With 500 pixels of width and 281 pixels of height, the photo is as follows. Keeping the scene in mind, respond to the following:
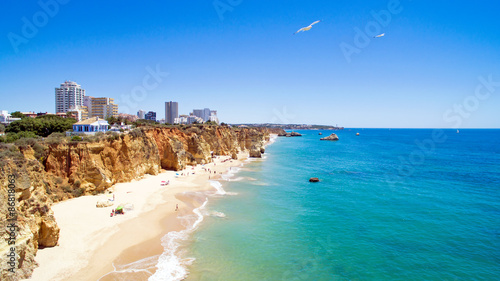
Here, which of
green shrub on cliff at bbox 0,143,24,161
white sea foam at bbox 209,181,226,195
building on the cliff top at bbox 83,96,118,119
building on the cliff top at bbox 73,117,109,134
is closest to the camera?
green shrub on cliff at bbox 0,143,24,161

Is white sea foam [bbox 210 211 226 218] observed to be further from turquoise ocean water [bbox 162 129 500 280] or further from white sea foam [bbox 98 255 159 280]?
white sea foam [bbox 98 255 159 280]

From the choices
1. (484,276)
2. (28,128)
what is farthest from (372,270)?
(28,128)

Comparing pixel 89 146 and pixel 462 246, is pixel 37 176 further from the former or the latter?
pixel 462 246

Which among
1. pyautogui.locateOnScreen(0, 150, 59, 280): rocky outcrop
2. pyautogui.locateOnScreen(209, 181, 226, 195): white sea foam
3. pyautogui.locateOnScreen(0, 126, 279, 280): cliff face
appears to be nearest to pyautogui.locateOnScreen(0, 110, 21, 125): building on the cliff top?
pyautogui.locateOnScreen(0, 126, 279, 280): cliff face

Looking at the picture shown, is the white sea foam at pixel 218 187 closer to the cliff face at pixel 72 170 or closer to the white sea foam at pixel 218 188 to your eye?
the white sea foam at pixel 218 188

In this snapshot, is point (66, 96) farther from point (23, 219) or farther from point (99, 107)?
point (23, 219)

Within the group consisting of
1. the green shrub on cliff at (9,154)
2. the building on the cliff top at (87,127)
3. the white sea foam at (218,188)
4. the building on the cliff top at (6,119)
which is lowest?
the white sea foam at (218,188)

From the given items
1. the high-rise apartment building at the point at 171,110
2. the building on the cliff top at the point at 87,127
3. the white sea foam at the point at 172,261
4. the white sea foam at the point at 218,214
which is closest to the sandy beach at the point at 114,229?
the white sea foam at the point at 172,261
